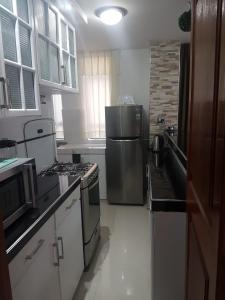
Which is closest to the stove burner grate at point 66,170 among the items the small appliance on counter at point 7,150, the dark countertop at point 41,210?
the dark countertop at point 41,210

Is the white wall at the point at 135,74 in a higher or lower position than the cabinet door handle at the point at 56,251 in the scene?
higher

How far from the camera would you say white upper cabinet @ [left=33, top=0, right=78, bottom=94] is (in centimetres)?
170

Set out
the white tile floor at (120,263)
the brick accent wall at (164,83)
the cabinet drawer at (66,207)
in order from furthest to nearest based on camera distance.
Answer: the brick accent wall at (164,83), the white tile floor at (120,263), the cabinet drawer at (66,207)

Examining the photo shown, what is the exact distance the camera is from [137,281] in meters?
2.04

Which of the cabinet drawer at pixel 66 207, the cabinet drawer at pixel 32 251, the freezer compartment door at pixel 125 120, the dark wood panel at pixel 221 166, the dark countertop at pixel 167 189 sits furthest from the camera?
the freezer compartment door at pixel 125 120

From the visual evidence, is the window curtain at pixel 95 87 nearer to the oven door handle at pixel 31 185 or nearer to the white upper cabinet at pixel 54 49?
the white upper cabinet at pixel 54 49

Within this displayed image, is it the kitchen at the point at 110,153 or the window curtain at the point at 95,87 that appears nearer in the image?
the kitchen at the point at 110,153

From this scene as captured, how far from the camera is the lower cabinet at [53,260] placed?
3.53 feet

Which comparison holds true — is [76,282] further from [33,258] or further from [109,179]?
[109,179]

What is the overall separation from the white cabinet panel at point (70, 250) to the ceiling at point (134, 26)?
187 cm

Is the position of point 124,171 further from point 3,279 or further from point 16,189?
point 3,279

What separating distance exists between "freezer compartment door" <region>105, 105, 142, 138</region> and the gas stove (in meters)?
1.12

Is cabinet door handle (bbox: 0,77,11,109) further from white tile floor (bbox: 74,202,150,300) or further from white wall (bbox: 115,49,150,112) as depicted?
white wall (bbox: 115,49,150,112)

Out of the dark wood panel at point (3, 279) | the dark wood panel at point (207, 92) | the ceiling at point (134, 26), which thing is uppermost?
the ceiling at point (134, 26)
